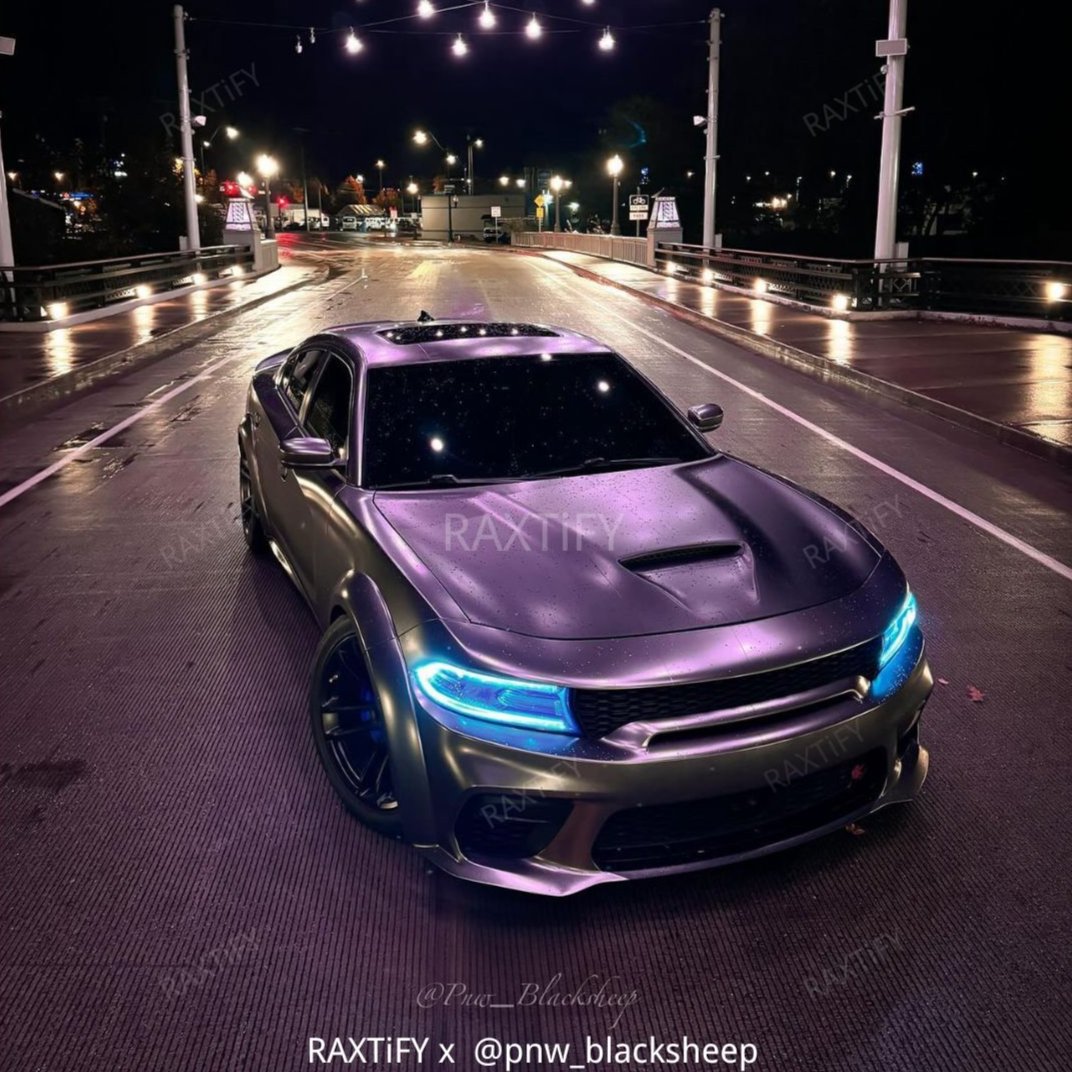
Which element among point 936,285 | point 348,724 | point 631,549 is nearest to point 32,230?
point 936,285

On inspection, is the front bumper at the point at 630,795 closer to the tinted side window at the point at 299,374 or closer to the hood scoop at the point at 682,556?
the hood scoop at the point at 682,556

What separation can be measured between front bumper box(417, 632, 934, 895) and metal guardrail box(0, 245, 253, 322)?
68.7ft

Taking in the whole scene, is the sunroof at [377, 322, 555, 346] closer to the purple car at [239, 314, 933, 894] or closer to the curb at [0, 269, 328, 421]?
the purple car at [239, 314, 933, 894]

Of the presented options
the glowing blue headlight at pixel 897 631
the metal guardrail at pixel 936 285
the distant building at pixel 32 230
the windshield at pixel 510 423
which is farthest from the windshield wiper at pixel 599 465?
the distant building at pixel 32 230

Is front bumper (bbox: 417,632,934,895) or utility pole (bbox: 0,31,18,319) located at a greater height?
utility pole (bbox: 0,31,18,319)

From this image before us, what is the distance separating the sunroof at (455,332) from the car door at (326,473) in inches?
11.8

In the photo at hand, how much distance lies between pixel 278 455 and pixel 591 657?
3.02m

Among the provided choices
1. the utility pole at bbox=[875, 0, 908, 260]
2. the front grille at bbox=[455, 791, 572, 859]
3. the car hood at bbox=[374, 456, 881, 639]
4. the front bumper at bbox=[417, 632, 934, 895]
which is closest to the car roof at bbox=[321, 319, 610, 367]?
the car hood at bbox=[374, 456, 881, 639]

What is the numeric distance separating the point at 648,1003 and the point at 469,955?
1.75ft

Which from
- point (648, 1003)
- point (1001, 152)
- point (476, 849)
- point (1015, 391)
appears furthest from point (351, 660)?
point (1001, 152)

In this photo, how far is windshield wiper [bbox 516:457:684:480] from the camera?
4645 mm

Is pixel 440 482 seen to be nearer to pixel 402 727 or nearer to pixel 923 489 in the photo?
pixel 402 727

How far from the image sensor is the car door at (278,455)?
17.4 ft

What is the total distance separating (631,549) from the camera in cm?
385
